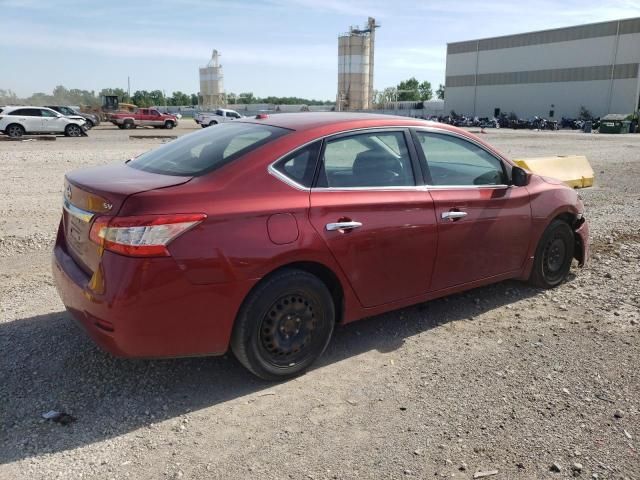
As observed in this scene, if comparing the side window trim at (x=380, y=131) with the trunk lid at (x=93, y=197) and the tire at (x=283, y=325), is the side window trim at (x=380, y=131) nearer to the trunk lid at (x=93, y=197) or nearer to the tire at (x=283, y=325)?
the tire at (x=283, y=325)

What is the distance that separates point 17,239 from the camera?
6.66 m

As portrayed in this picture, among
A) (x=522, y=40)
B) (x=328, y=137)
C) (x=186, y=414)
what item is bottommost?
(x=186, y=414)

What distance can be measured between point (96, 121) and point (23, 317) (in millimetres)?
43833

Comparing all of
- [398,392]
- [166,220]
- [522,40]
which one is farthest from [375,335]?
[522,40]

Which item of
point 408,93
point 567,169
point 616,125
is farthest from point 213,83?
point 567,169

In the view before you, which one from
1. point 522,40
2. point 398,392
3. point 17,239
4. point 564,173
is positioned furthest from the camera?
point 522,40

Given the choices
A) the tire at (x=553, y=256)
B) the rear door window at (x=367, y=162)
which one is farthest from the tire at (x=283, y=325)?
the tire at (x=553, y=256)

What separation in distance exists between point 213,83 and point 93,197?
110 m

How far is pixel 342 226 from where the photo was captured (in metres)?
3.62

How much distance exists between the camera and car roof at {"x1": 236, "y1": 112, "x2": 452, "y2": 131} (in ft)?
12.8

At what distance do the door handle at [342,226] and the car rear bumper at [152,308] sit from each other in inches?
25.6

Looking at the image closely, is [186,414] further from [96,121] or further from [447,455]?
[96,121]

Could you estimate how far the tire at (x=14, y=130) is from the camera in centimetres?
2730

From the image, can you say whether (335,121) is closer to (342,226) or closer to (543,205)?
(342,226)
